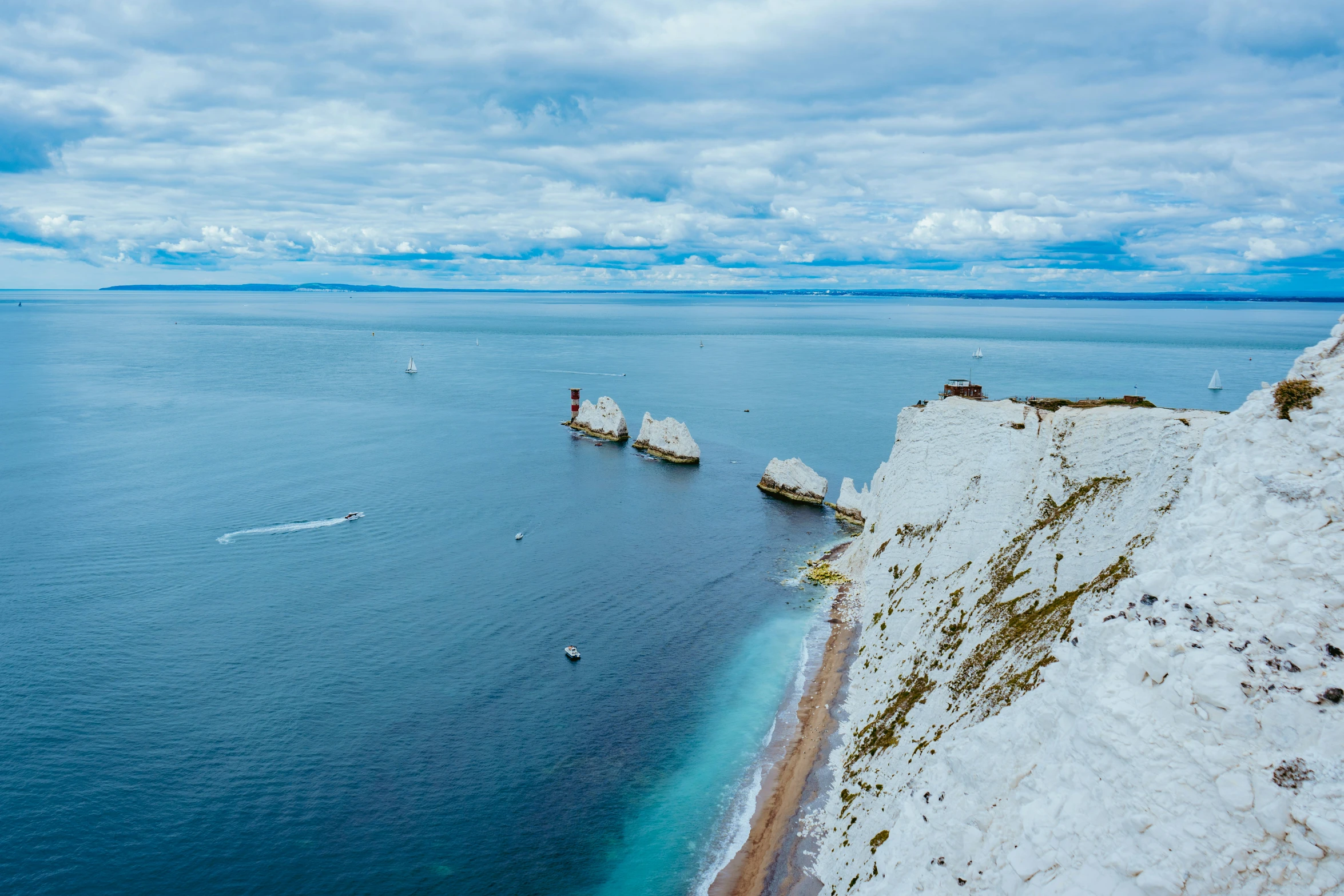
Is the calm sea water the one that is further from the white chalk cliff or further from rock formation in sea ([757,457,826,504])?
the white chalk cliff

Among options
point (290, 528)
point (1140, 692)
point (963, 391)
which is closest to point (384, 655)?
point (290, 528)

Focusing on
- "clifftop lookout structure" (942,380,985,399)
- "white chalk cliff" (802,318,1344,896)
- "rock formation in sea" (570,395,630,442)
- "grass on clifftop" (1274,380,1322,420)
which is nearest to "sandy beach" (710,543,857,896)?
"white chalk cliff" (802,318,1344,896)

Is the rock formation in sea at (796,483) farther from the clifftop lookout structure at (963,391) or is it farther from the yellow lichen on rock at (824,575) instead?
the clifftop lookout structure at (963,391)

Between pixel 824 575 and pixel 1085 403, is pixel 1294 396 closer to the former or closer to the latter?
pixel 1085 403

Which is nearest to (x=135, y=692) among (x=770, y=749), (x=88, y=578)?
(x=88, y=578)

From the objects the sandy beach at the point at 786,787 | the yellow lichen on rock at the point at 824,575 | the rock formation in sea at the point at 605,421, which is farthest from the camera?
the rock formation in sea at the point at 605,421

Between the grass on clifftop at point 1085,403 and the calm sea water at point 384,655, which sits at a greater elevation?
the grass on clifftop at point 1085,403

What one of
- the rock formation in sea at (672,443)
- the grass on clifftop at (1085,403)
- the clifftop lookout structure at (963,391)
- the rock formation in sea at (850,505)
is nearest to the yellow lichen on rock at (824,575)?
the rock formation in sea at (850,505)
